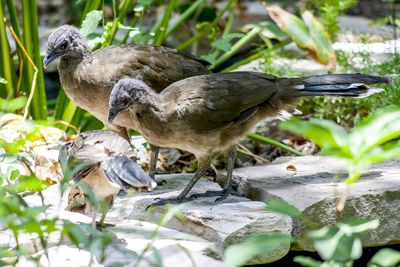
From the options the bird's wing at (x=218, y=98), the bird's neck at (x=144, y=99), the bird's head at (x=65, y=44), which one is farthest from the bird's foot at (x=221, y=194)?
the bird's head at (x=65, y=44)

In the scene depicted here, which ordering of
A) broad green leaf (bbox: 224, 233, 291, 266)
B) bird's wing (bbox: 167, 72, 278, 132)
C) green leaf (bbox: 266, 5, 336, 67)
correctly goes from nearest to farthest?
broad green leaf (bbox: 224, 233, 291, 266), bird's wing (bbox: 167, 72, 278, 132), green leaf (bbox: 266, 5, 336, 67)

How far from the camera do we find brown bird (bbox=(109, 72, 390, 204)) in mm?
4238

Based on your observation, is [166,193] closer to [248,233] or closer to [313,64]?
[248,233]

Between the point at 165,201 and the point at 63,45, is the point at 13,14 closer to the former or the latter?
the point at 63,45

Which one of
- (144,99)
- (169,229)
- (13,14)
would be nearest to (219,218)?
(169,229)

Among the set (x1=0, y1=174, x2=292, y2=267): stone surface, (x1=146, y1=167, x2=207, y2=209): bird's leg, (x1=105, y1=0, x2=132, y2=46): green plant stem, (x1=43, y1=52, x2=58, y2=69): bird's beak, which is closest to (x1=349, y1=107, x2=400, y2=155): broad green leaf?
(x1=0, y1=174, x2=292, y2=267): stone surface

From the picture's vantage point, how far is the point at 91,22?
5.05m

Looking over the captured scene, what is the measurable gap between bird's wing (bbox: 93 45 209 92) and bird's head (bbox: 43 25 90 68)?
0.34 ft

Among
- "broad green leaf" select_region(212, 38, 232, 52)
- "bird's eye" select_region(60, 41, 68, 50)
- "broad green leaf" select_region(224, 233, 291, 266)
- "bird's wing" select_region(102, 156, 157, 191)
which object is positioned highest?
"broad green leaf" select_region(224, 233, 291, 266)

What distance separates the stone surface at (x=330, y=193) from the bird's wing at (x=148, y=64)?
66cm

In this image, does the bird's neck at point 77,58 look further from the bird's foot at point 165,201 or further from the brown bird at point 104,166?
the bird's foot at point 165,201

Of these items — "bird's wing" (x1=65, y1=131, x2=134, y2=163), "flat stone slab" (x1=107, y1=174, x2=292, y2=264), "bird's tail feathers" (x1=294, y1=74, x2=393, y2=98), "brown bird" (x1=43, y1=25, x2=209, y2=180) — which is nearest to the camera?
"bird's wing" (x1=65, y1=131, x2=134, y2=163)

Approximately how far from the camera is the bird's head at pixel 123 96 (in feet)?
13.7

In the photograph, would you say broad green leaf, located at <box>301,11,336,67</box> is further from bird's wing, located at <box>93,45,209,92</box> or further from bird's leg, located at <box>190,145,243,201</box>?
bird's leg, located at <box>190,145,243,201</box>
